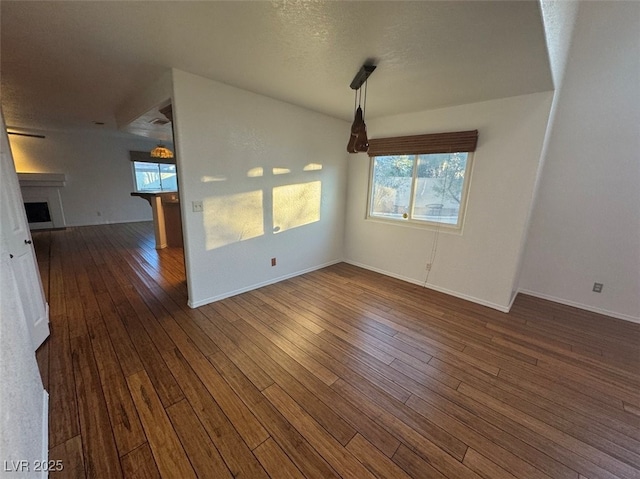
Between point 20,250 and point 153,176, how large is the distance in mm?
7086

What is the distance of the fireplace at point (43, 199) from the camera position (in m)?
5.80

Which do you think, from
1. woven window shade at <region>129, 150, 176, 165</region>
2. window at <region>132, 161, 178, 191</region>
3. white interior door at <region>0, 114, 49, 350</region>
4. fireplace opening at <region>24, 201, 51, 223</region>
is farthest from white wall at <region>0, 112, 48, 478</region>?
window at <region>132, 161, 178, 191</region>

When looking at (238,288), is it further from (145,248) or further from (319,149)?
(145,248)

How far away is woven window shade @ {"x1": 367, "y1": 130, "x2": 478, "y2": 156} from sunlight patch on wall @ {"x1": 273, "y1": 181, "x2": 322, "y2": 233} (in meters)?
1.06

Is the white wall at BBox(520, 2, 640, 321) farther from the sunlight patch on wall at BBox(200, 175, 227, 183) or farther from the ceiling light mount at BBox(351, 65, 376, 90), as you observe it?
the sunlight patch on wall at BBox(200, 175, 227, 183)

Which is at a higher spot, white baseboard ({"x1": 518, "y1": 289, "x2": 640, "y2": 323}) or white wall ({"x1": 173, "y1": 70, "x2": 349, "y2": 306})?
white wall ({"x1": 173, "y1": 70, "x2": 349, "y2": 306})

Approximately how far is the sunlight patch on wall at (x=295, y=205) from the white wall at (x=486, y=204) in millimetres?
1184

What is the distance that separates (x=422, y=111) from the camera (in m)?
3.25

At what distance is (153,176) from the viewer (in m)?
8.06

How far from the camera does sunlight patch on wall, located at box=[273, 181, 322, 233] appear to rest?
3357 mm

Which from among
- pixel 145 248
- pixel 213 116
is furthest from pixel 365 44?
pixel 145 248

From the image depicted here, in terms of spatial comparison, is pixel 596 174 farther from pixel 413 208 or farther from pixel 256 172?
pixel 256 172

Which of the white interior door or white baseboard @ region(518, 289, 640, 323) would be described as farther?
white baseboard @ region(518, 289, 640, 323)

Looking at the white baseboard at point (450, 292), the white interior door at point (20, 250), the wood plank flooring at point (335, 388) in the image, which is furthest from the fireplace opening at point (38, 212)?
the white baseboard at point (450, 292)
